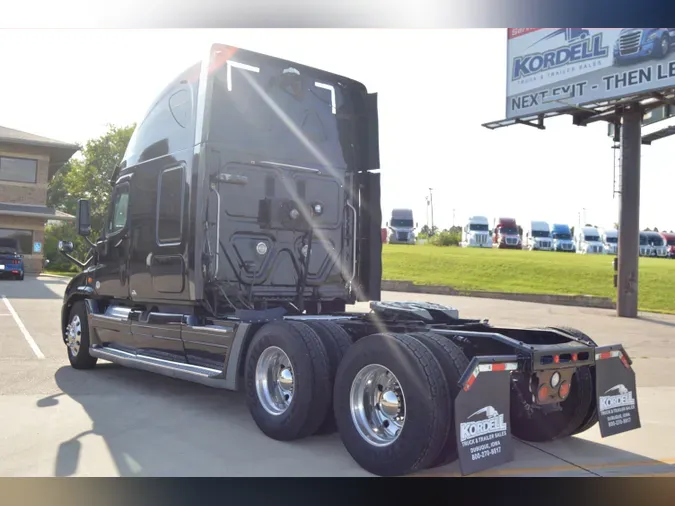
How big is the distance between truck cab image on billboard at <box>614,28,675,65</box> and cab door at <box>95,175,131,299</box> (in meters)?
15.0

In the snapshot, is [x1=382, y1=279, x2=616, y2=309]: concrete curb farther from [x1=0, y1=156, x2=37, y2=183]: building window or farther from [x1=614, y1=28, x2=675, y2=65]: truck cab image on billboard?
[x1=0, y1=156, x2=37, y2=183]: building window

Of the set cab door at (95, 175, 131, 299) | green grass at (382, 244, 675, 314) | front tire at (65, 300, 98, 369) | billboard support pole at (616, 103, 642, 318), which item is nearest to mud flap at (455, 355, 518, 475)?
cab door at (95, 175, 131, 299)

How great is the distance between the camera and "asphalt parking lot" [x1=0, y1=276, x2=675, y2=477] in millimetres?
4801

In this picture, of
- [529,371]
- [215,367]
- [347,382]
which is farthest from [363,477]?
[215,367]

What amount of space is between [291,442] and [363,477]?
95 cm

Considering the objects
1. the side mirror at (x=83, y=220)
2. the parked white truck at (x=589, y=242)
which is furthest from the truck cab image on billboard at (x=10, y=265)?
the parked white truck at (x=589, y=242)

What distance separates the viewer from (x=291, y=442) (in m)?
5.42

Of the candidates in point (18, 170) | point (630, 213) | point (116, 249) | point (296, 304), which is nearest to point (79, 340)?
point (116, 249)

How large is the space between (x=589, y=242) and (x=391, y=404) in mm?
48456

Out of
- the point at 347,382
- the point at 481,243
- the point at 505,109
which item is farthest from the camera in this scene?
the point at 481,243

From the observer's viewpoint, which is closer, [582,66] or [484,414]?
[484,414]

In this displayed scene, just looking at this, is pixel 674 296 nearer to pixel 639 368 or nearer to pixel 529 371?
pixel 639 368

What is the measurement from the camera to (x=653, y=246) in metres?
49.3

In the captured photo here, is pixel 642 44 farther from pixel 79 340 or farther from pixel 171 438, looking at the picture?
pixel 171 438
